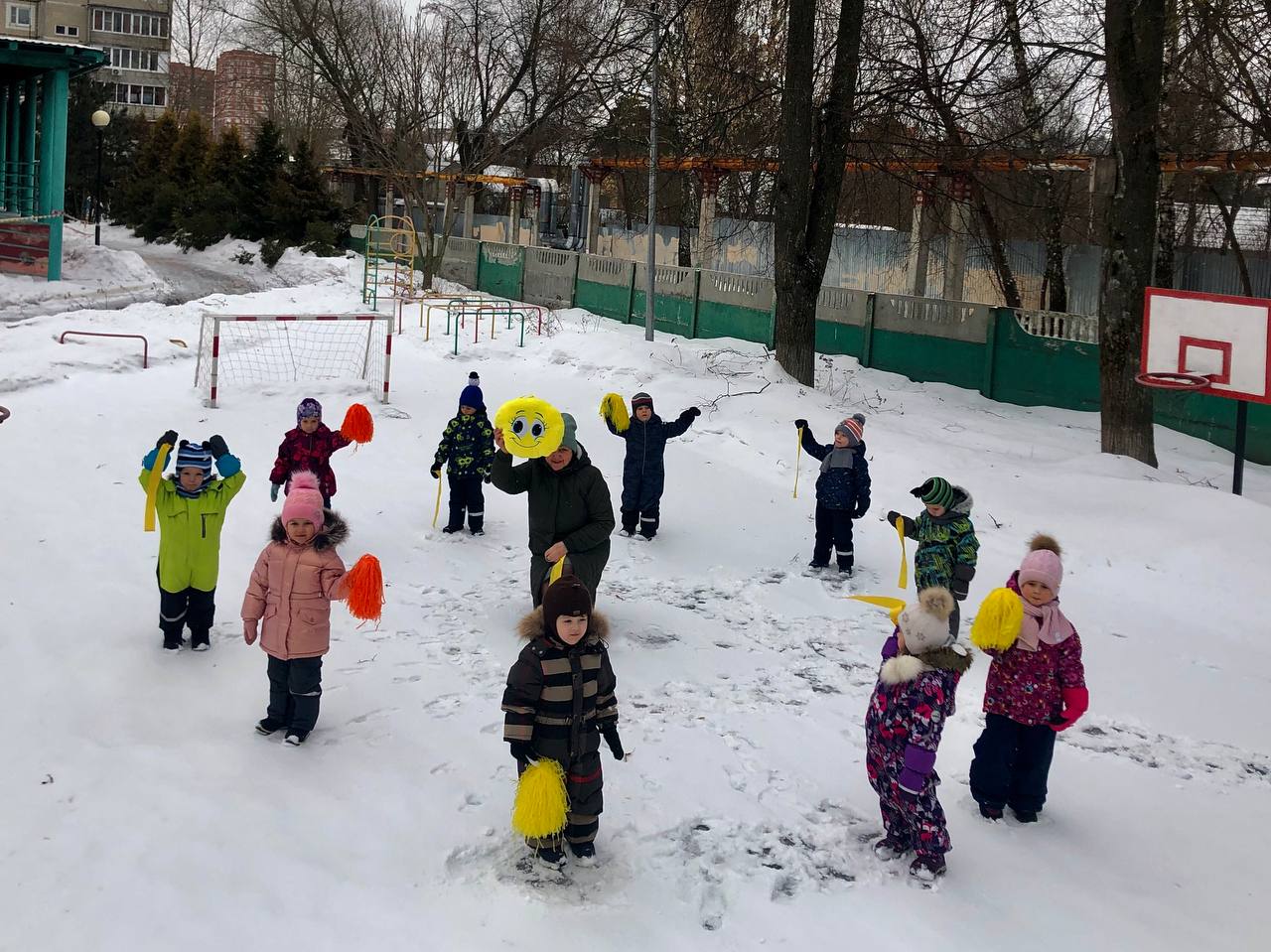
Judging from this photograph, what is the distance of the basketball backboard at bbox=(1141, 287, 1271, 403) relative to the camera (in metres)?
11.4

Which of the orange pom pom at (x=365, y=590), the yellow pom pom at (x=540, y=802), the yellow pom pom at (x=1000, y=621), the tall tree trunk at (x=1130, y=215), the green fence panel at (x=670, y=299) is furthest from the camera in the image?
the green fence panel at (x=670, y=299)

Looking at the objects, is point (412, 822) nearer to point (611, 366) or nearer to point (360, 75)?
point (611, 366)

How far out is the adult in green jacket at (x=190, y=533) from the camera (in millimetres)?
7027

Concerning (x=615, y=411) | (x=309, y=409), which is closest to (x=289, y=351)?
(x=309, y=409)

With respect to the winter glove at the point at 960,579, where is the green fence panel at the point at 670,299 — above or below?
above

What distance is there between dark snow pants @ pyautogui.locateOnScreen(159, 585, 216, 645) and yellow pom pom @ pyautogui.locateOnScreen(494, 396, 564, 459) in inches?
82.5

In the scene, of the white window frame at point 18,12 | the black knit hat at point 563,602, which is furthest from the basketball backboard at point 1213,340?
the white window frame at point 18,12

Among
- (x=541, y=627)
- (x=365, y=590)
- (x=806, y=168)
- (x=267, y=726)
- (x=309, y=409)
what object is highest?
(x=806, y=168)

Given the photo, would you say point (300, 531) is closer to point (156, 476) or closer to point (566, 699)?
point (156, 476)

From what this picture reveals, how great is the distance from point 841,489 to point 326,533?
4854mm

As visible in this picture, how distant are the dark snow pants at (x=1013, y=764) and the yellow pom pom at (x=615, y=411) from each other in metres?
4.92

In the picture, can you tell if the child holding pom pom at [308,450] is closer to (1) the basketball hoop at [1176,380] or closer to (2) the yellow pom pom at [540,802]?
(2) the yellow pom pom at [540,802]

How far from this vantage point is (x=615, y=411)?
10.1 meters

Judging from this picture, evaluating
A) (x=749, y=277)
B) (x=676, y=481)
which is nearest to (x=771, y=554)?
(x=676, y=481)
